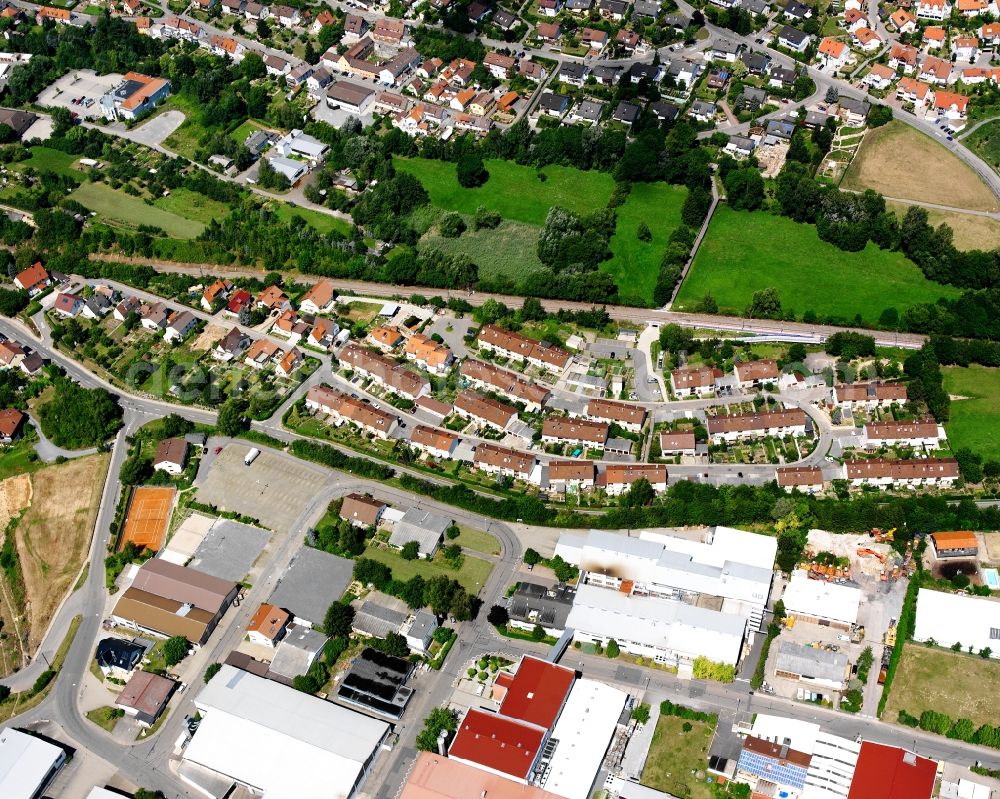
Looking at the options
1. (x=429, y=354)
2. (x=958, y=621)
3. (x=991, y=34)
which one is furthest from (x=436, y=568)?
(x=991, y=34)

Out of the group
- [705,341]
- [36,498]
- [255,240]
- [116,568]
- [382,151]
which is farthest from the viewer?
[382,151]

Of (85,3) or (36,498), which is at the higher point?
(85,3)

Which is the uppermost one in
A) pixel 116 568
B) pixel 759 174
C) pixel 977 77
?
pixel 977 77

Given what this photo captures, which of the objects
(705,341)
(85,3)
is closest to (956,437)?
(705,341)

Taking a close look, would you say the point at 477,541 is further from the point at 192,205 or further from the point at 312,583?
the point at 192,205

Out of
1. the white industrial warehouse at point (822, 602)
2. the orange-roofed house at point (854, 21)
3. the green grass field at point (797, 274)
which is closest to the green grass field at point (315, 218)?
the green grass field at point (797, 274)

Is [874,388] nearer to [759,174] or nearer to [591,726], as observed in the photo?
[759,174]
